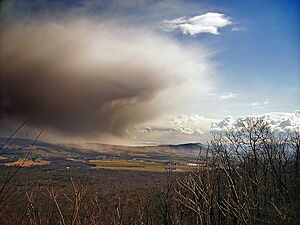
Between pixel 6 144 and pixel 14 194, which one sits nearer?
pixel 14 194

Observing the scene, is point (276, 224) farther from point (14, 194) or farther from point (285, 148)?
point (285, 148)

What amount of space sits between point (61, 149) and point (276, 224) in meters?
168

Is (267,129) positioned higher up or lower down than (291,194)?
higher up

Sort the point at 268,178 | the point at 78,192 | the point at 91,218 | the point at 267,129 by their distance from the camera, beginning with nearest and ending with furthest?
the point at 78,192, the point at 91,218, the point at 268,178, the point at 267,129

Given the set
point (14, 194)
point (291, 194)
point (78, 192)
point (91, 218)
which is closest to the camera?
point (14, 194)

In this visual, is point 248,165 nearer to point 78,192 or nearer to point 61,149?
point 78,192

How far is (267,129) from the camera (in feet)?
91.8

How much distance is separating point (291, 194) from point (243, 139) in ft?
21.8

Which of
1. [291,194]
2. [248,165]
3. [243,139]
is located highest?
[243,139]

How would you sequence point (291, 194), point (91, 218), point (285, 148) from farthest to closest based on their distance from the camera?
point (285, 148) < point (291, 194) < point (91, 218)

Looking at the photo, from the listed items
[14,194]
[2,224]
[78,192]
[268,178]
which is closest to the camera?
[14,194]

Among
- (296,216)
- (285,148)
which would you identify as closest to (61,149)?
(285,148)

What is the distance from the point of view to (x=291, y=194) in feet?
67.5

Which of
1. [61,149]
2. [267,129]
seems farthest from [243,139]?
[61,149]
